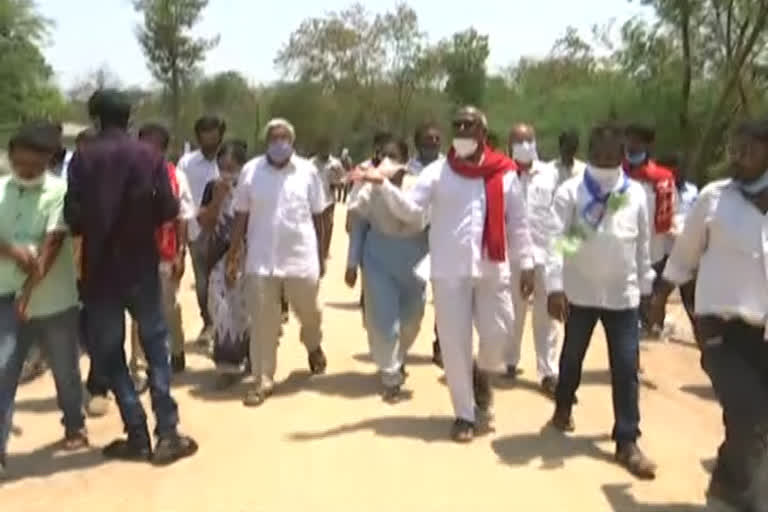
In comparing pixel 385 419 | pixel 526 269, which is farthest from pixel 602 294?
pixel 385 419

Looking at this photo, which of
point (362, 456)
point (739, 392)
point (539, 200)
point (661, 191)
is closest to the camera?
point (739, 392)

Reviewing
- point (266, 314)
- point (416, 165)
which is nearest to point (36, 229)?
point (266, 314)

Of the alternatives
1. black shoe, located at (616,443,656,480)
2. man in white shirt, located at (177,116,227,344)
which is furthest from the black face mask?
black shoe, located at (616,443,656,480)

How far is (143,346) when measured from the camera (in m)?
7.33

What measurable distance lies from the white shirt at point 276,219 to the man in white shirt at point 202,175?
133 centimetres

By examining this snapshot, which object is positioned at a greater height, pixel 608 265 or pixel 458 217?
pixel 458 217

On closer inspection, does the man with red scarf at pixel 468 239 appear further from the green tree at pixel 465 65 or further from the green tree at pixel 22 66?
the green tree at pixel 465 65

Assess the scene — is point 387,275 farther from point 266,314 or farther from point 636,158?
point 636,158

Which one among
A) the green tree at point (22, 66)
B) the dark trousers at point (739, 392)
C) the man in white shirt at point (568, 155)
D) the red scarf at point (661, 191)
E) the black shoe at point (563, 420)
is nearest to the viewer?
the dark trousers at point (739, 392)

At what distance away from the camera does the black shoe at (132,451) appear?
732 centimetres

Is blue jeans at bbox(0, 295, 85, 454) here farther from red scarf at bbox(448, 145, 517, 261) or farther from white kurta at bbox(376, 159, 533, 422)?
red scarf at bbox(448, 145, 517, 261)

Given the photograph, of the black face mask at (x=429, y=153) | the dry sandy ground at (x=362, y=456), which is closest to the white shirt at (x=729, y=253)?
the dry sandy ground at (x=362, y=456)

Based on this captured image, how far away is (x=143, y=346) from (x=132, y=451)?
0.64 m

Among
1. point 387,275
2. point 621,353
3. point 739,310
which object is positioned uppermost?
point 739,310
